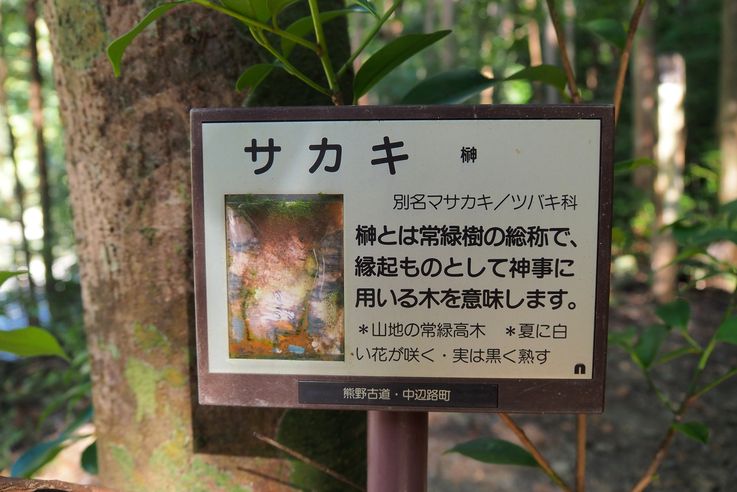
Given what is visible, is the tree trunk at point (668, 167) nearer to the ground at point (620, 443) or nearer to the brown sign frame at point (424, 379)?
the ground at point (620, 443)

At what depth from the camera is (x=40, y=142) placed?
16.6 feet

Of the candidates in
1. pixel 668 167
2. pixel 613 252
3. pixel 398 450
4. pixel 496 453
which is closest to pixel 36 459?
pixel 398 450

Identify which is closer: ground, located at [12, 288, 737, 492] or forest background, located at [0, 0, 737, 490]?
forest background, located at [0, 0, 737, 490]

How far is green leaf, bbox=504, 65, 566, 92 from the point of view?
82cm

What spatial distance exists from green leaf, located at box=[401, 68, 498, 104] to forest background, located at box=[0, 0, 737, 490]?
7.3 inches

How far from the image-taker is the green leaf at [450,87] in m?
0.83

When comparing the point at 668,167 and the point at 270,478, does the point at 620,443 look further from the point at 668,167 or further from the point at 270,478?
the point at 668,167

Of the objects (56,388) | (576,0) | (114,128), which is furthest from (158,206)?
(576,0)

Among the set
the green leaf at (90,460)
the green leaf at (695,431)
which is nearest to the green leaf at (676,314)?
the green leaf at (695,431)

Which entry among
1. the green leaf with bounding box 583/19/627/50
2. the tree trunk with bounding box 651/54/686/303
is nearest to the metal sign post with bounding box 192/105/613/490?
the green leaf with bounding box 583/19/627/50

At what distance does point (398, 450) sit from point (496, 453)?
0.79ft

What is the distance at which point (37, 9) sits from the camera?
14.6 ft

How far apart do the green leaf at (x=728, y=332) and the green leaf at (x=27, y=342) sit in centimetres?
90

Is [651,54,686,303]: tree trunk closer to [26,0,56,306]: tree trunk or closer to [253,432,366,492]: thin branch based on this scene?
[253,432,366,492]: thin branch
